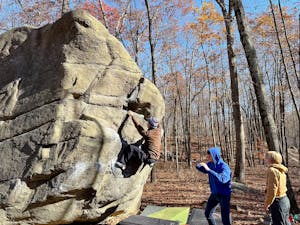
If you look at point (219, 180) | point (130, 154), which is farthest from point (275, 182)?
point (130, 154)

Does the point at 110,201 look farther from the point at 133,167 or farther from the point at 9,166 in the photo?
the point at 9,166

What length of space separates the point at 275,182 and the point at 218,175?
103cm

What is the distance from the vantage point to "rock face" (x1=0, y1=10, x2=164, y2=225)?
553cm

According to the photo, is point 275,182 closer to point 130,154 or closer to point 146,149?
point 146,149

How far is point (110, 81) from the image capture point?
Result: 6695mm

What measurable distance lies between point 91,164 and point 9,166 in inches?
67.8

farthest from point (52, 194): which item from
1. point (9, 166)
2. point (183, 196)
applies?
point (183, 196)

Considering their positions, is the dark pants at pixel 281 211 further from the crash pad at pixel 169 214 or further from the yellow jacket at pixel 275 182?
the crash pad at pixel 169 214

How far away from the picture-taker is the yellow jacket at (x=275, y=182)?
4801 millimetres

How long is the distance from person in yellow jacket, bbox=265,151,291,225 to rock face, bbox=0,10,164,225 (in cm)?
282

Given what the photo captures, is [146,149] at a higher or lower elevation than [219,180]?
higher

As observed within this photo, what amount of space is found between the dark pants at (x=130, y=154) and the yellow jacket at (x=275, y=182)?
8.16ft

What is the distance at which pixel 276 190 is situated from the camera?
15.7 ft

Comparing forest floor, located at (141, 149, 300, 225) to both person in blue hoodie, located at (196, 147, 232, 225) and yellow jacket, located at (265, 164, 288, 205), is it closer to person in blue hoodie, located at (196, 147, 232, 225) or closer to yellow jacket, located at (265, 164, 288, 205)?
person in blue hoodie, located at (196, 147, 232, 225)
